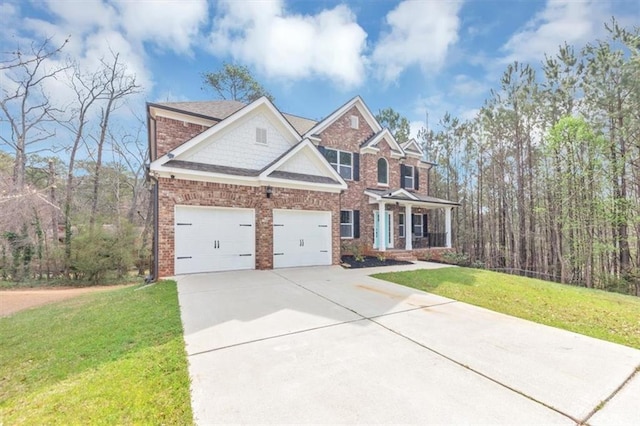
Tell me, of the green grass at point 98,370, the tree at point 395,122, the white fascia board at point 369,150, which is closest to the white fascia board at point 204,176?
the green grass at point 98,370

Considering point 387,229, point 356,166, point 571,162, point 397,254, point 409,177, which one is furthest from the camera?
point 409,177

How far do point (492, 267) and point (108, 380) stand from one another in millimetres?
21501

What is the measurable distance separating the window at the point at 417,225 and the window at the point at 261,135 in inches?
417

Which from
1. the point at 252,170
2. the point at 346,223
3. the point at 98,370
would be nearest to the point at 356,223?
the point at 346,223

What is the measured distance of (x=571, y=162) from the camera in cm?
1392

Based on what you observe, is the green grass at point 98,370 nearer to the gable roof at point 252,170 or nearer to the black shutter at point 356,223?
the gable roof at point 252,170

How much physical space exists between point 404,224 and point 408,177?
3235 mm

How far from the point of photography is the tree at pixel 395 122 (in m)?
27.5

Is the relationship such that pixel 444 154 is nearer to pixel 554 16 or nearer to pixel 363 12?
pixel 554 16

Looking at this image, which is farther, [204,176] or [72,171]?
[72,171]

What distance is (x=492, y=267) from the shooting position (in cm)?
1905

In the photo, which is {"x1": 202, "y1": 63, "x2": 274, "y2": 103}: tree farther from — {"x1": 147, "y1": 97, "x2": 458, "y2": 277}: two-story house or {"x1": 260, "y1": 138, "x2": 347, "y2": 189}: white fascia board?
{"x1": 260, "y1": 138, "x2": 347, "y2": 189}: white fascia board

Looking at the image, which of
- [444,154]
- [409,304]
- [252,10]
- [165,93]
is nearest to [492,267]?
[444,154]

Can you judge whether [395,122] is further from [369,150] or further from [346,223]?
[346,223]
